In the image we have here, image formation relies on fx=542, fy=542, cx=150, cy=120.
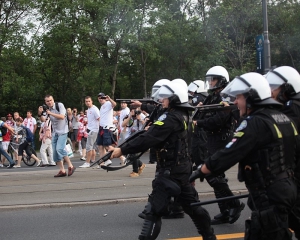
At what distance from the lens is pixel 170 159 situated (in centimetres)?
561

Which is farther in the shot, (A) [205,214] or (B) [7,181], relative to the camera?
(B) [7,181]

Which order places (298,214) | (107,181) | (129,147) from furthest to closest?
(107,181), (129,147), (298,214)

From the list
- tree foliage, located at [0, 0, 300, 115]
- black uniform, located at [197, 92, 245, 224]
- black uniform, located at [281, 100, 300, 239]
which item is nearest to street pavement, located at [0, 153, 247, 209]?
black uniform, located at [197, 92, 245, 224]

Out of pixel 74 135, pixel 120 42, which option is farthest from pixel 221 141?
pixel 120 42

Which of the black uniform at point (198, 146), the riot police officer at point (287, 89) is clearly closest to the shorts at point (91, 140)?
the black uniform at point (198, 146)

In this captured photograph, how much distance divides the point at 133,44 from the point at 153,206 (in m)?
21.3

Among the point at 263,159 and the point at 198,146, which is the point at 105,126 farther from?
the point at 263,159

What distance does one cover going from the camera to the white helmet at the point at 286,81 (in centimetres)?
505

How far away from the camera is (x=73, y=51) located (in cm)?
2792

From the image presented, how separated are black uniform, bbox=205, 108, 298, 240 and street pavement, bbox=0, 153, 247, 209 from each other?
15.0 feet

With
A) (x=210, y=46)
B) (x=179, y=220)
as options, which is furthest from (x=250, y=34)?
(x=179, y=220)

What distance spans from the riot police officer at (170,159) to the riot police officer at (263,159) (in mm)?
1228

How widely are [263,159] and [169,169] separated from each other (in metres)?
1.65

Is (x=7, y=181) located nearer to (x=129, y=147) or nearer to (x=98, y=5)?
(x=129, y=147)
